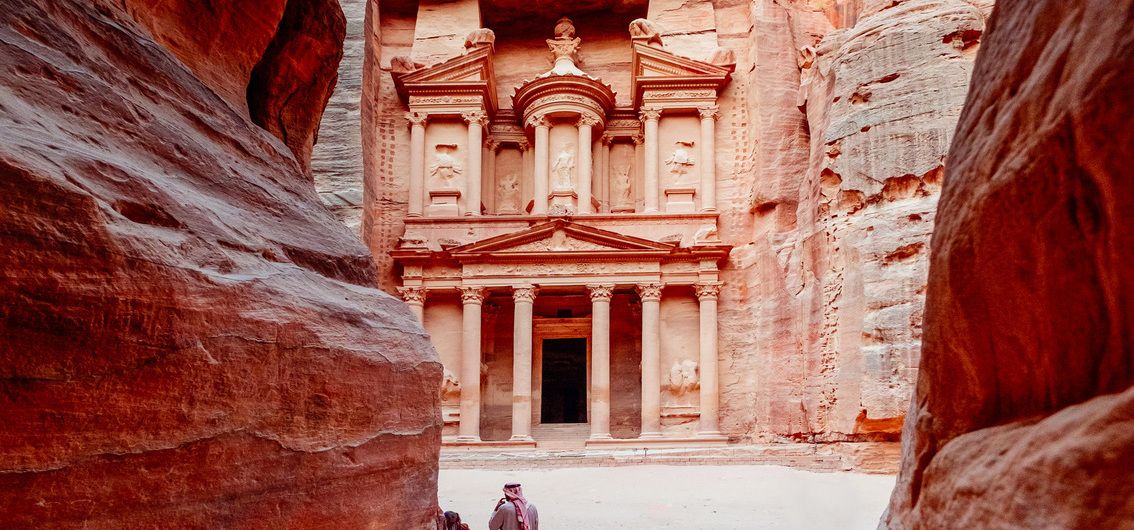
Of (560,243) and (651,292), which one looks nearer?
(651,292)

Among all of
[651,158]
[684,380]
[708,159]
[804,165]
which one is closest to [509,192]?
[651,158]

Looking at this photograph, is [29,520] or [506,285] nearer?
[29,520]

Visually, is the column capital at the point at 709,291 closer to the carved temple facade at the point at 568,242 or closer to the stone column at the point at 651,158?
the carved temple facade at the point at 568,242

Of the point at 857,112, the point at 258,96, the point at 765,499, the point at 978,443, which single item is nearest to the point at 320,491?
the point at 978,443

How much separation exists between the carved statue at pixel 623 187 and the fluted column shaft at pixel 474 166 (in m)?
4.49

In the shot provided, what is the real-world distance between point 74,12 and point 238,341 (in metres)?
1.91

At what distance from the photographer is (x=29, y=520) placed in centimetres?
293

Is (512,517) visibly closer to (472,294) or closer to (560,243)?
(472,294)

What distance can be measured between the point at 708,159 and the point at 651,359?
6.14 meters

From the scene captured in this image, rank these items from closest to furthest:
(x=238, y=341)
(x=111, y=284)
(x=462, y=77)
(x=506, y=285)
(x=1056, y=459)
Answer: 1. (x=1056, y=459)
2. (x=111, y=284)
3. (x=238, y=341)
4. (x=506, y=285)
5. (x=462, y=77)

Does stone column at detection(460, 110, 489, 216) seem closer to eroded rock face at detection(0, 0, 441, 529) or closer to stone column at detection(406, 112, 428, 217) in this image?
stone column at detection(406, 112, 428, 217)

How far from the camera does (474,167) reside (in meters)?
25.3

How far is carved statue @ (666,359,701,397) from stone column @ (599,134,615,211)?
5899 mm

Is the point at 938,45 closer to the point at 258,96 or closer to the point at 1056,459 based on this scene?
the point at 258,96
